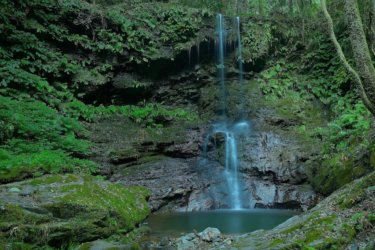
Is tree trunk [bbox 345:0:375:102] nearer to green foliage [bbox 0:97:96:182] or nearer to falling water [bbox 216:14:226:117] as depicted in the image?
green foliage [bbox 0:97:96:182]

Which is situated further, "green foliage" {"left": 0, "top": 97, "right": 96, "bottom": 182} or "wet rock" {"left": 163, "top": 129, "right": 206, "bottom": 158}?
"wet rock" {"left": 163, "top": 129, "right": 206, "bottom": 158}

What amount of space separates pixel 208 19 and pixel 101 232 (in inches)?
499

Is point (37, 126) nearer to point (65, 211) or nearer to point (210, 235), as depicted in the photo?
point (65, 211)

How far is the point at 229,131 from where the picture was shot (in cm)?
1378

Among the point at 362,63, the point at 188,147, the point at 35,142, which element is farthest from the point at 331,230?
the point at 188,147

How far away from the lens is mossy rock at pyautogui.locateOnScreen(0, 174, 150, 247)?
15.2 feet

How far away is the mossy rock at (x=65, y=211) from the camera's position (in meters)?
4.64

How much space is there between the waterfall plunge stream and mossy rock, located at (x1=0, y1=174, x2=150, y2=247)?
15.8ft

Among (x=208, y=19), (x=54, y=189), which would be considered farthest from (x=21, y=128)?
(x=208, y=19)

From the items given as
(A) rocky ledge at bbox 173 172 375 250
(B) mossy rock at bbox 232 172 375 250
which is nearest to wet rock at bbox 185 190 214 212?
(A) rocky ledge at bbox 173 172 375 250

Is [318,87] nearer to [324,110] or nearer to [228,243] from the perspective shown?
[324,110]

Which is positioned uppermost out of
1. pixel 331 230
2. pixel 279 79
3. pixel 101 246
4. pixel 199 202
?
pixel 279 79

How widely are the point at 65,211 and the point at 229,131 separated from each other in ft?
29.7

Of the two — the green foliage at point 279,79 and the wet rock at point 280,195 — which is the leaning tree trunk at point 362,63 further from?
the green foliage at point 279,79
